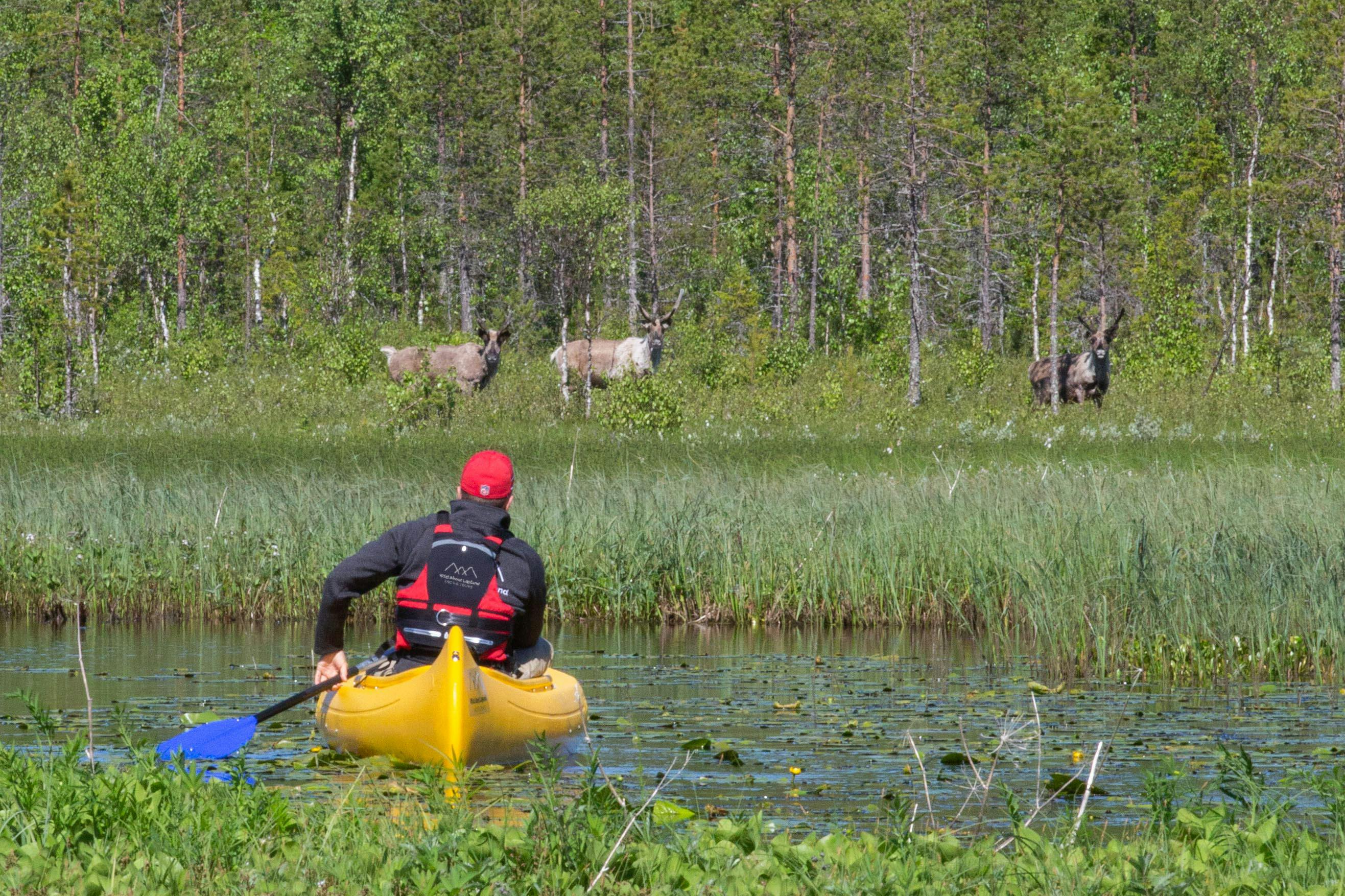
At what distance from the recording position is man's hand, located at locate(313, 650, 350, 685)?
893 centimetres

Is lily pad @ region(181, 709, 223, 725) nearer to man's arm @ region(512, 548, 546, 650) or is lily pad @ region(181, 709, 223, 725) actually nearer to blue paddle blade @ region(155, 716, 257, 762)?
blue paddle blade @ region(155, 716, 257, 762)

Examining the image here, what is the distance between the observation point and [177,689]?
1106 cm

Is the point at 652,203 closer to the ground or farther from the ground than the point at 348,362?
farther from the ground

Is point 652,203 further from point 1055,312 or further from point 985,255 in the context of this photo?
point 1055,312

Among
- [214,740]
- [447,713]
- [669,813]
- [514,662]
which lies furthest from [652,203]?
[669,813]

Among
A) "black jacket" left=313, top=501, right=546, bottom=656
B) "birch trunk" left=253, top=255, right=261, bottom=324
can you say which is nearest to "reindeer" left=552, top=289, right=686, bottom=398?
"birch trunk" left=253, top=255, right=261, bottom=324

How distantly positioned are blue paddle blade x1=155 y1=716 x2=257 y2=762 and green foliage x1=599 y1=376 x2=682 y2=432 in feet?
62.6

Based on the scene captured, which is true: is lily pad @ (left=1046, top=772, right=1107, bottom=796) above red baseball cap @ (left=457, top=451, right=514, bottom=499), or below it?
below

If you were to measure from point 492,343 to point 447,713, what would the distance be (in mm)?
26110

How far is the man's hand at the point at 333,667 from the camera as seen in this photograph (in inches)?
352

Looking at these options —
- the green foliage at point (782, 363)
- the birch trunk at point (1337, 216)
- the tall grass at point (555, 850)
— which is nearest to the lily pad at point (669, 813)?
the tall grass at point (555, 850)

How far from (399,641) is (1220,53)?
4290 centimetres

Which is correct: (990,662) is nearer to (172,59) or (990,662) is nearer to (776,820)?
(776,820)

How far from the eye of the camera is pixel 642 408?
27.7m
